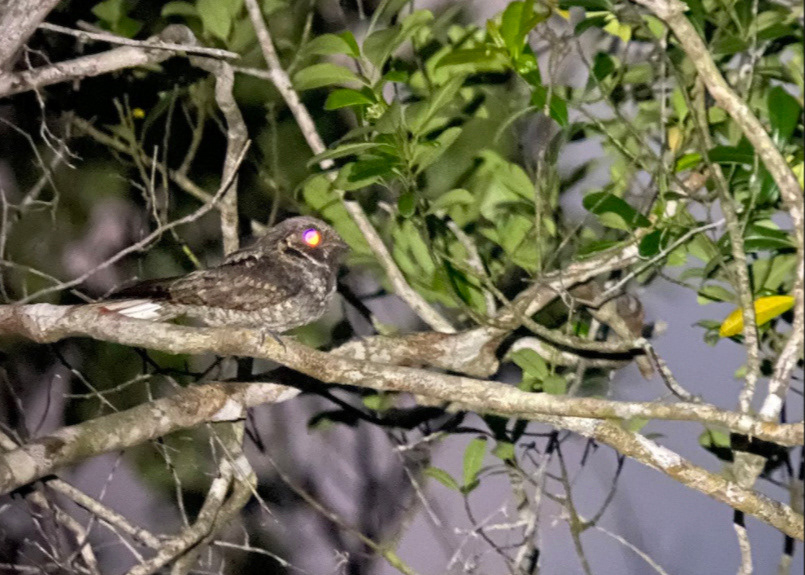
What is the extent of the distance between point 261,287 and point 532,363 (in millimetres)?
538

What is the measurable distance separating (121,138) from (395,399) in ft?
2.83

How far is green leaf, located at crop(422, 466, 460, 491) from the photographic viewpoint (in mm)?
1596

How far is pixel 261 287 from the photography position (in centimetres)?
146

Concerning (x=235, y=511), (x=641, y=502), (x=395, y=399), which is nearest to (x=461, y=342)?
(x=395, y=399)

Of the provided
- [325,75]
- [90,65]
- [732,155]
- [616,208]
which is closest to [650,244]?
[616,208]

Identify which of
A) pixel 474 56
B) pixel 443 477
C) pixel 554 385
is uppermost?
pixel 474 56

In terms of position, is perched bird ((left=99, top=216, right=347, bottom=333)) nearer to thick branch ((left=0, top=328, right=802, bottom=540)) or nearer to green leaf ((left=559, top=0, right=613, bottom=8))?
thick branch ((left=0, top=328, right=802, bottom=540))

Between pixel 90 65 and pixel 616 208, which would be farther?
pixel 90 65

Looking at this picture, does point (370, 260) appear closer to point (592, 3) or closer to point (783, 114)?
point (592, 3)

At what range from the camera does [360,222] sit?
159cm

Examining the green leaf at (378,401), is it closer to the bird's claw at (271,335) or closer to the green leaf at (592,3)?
the bird's claw at (271,335)

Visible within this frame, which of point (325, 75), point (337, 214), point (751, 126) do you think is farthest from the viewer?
point (337, 214)

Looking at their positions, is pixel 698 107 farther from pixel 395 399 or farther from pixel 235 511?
pixel 235 511

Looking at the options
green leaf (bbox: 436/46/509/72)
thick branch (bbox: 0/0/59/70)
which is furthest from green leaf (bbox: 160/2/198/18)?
green leaf (bbox: 436/46/509/72)
